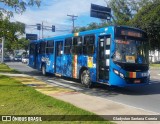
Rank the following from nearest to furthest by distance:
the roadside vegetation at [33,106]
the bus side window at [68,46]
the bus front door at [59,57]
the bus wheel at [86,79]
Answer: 1. the roadside vegetation at [33,106]
2. the bus wheel at [86,79]
3. the bus side window at [68,46]
4. the bus front door at [59,57]

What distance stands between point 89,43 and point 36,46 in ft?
34.8

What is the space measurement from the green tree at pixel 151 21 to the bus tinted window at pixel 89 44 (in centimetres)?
3275

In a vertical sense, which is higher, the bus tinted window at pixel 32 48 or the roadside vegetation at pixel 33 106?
the bus tinted window at pixel 32 48

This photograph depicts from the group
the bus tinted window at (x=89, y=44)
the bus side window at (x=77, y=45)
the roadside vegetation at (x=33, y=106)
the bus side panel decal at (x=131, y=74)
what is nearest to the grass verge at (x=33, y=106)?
the roadside vegetation at (x=33, y=106)

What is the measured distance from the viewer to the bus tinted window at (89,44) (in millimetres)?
15398

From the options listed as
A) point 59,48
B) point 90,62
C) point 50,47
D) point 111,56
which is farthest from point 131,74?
point 50,47

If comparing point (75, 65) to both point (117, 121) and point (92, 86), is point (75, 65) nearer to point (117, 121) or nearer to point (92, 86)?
point (92, 86)

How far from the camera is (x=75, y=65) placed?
1734 centimetres

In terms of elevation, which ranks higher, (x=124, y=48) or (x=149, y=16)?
(x=149, y=16)

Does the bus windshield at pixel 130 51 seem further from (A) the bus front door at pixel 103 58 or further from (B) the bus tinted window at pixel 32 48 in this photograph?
(B) the bus tinted window at pixel 32 48

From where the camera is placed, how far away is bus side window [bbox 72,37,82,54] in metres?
16.8

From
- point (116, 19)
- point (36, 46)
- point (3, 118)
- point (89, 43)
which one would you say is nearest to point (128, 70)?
point (89, 43)

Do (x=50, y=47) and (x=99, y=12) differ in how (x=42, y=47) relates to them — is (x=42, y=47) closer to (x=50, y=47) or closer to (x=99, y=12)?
(x=50, y=47)

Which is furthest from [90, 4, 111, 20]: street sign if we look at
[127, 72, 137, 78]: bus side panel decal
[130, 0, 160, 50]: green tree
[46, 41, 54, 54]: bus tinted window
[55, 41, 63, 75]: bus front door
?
[127, 72, 137, 78]: bus side panel decal
